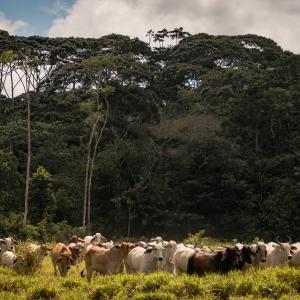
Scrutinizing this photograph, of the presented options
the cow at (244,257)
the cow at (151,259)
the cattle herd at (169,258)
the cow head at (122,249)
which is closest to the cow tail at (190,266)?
the cattle herd at (169,258)

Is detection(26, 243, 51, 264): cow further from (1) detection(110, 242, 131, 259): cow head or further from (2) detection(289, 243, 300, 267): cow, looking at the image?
(2) detection(289, 243, 300, 267): cow

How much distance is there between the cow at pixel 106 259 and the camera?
13891mm

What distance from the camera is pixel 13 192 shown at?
32.9 m

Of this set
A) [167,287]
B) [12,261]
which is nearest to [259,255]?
[167,287]

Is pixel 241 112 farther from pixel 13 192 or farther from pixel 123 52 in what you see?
pixel 13 192

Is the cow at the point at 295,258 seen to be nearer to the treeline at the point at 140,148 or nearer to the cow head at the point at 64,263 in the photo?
the cow head at the point at 64,263

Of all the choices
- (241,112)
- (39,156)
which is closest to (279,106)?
(241,112)

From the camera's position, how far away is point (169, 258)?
1441cm

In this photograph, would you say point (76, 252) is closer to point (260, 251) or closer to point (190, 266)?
point (190, 266)

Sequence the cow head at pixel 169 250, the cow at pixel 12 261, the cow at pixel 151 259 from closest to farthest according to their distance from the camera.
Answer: the cow at pixel 151 259
the cow head at pixel 169 250
the cow at pixel 12 261

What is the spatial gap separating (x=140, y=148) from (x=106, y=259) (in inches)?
933

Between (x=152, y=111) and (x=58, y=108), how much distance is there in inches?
275

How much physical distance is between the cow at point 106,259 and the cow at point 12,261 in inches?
68.3

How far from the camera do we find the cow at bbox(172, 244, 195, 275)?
1348cm
